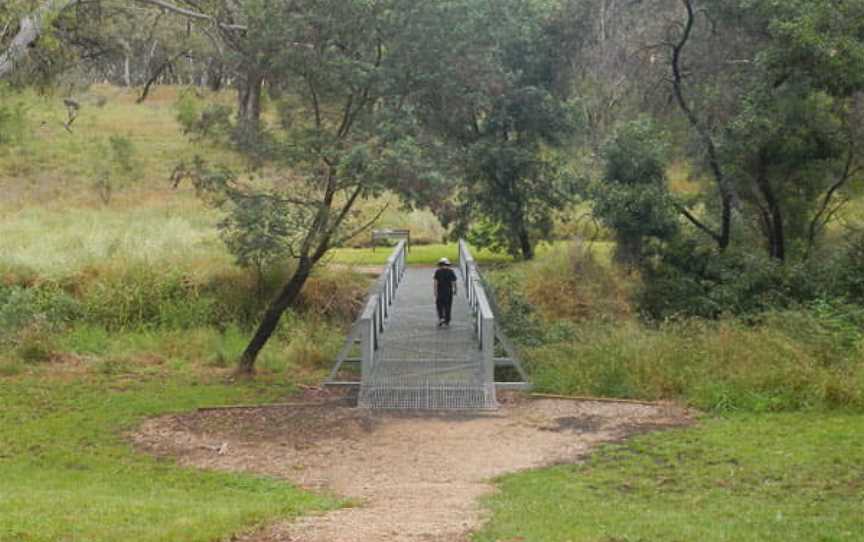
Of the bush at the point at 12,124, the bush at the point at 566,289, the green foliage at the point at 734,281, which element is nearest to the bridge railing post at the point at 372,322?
the bush at the point at 566,289

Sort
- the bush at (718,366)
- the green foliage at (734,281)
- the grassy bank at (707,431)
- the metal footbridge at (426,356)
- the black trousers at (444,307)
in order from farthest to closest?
the green foliage at (734,281) → the black trousers at (444,307) → the metal footbridge at (426,356) → the bush at (718,366) → the grassy bank at (707,431)

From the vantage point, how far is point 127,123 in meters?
59.6

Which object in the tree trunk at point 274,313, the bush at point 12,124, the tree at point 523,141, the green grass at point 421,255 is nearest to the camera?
the tree trunk at point 274,313

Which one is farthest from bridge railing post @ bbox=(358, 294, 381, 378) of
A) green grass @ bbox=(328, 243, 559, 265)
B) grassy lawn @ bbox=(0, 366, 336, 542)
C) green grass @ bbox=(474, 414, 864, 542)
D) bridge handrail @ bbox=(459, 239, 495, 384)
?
green grass @ bbox=(328, 243, 559, 265)

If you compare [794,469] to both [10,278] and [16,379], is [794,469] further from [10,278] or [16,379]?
[10,278]

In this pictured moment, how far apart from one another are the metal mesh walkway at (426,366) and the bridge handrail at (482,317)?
0.21m

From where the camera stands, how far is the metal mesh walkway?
51.9 feet

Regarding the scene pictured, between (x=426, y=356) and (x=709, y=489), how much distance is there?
7.63 m

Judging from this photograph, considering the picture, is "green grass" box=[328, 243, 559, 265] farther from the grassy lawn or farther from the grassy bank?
the grassy lawn

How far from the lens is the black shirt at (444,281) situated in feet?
62.8

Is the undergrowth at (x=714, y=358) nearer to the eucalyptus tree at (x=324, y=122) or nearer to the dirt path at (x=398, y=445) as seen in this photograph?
the dirt path at (x=398, y=445)

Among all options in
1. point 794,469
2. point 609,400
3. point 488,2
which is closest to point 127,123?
point 488,2

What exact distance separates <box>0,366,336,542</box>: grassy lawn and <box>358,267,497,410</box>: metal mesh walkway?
1.92 m

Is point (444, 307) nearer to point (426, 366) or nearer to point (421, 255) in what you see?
point (426, 366)
